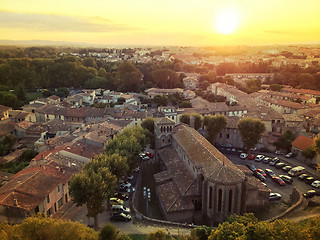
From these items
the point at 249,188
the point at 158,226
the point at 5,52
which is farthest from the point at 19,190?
the point at 5,52

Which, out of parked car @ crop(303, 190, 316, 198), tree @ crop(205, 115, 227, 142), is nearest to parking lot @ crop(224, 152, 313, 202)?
parked car @ crop(303, 190, 316, 198)

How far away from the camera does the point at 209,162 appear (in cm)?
3178

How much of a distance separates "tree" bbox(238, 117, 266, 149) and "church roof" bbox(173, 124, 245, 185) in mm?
13429

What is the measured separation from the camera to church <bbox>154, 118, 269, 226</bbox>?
2877cm

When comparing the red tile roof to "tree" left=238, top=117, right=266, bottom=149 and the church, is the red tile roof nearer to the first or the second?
"tree" left=238, top=117, right=266, bottom=149

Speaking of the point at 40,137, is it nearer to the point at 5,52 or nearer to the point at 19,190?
the point at 19,190

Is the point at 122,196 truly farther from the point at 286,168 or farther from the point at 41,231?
the point at 286,168

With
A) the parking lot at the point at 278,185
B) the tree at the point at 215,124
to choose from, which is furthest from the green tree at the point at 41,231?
the tree at the point at 215,124

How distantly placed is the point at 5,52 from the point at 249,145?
129455 mm

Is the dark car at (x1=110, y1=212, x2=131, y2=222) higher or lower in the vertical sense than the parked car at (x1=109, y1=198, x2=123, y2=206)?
higher

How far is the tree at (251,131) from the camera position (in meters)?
48.7

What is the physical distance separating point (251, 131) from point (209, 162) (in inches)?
810

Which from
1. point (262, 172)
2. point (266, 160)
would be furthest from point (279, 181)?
point (266, 160)

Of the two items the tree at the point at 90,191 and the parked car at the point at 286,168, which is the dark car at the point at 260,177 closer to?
the parked car at the point at 286,168
